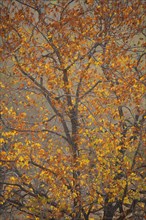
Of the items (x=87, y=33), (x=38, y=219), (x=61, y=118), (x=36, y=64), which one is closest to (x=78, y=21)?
(x=87, y=33)

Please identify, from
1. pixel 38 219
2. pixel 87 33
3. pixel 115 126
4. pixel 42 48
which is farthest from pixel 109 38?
pixel 38 219

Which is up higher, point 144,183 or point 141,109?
point 141,109

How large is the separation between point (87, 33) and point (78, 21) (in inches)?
25.4

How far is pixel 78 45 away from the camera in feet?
37.3

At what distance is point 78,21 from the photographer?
11.6 meters

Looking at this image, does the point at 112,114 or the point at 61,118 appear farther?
the point at 112,114

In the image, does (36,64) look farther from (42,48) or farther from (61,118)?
(61,118)

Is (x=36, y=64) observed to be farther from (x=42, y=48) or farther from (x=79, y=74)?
(x=79, y=74)

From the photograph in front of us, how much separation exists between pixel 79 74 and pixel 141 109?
3119mm

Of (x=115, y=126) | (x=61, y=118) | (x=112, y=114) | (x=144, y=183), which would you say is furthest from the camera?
(x=112, y=114)

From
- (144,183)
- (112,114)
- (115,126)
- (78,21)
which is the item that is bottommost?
(144,183)

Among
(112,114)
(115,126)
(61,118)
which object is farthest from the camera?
(112,114)

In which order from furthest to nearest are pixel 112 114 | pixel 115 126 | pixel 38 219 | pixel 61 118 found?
pixel 112 114, pixel 115 126, pixel 61 118, pixel 38 219

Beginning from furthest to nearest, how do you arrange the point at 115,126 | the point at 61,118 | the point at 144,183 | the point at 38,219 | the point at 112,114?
the point at 112,114
the point at 115,126
the point at 61,118
the point at 38,219
the point at 144,183
